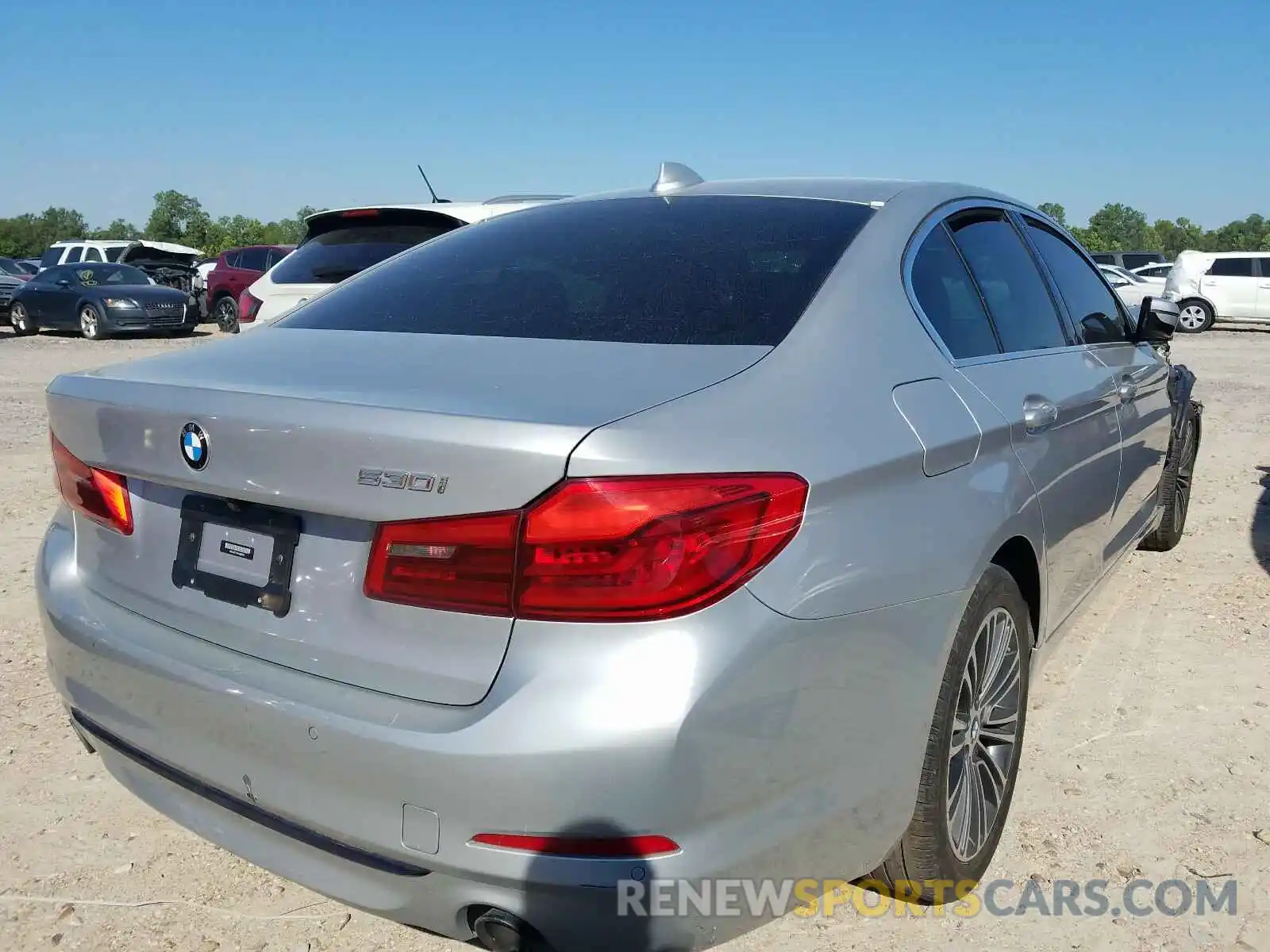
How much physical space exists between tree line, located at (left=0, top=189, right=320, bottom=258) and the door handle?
63.5 m

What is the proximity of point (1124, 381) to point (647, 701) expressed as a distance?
8.69ft

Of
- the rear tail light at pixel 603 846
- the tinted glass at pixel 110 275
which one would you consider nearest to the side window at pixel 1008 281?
the rear tail light at pixel 603 846

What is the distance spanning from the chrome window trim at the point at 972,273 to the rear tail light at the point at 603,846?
1.29 metres

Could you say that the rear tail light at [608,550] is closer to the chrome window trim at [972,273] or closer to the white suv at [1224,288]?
the chrome window trim at [972,273]

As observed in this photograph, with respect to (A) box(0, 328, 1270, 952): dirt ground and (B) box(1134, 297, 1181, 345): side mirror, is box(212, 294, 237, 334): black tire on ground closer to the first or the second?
(A) box(0, 328, 1270, 952): dirt ground

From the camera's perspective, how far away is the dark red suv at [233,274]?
64.5 feet

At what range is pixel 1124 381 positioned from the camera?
3.55 metres

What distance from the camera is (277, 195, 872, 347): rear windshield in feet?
7.04

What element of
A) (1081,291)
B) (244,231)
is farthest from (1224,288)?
(244,231)

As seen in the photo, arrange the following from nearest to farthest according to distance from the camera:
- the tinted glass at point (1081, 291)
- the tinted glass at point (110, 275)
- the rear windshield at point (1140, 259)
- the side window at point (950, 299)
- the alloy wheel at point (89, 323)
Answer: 1. the side window at point (950, 299)
2. the tinted glass at point (1081, 291)
3. the alloy wheel at point (89, 323)
4. the tinted glass at point (110, 275)
5. the rear windshield at point (1140, 259)

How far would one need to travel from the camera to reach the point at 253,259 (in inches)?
792

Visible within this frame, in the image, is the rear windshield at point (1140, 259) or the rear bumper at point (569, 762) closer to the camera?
the rear bumper at point (569, 762)

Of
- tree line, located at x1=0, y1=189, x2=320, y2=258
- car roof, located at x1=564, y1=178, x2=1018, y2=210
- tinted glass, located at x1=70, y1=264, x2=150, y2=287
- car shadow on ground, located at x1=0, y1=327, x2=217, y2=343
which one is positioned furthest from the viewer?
tree line, located at x1=0, y1=189, x2=320, y2=258

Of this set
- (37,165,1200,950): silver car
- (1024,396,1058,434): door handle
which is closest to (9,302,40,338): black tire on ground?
(37,165,1200,950): silver car
